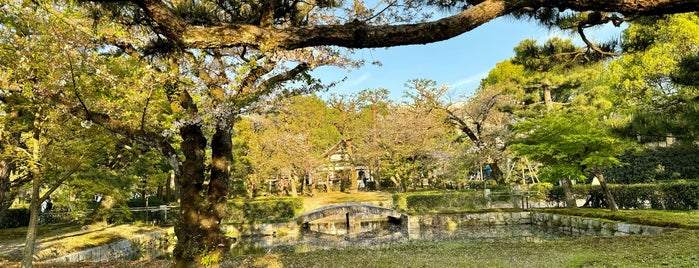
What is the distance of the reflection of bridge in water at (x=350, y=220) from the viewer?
17312 millimetres

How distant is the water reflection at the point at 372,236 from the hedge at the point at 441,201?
1.44m

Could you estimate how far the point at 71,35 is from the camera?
5871 millimetres

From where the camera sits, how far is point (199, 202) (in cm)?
634

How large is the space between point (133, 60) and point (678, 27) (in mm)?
16679

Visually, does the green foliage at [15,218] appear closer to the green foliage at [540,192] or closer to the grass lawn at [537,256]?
the grass lawn at [537,256]

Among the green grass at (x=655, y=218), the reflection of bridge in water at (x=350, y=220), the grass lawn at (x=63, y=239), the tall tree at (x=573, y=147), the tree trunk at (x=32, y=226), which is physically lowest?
the reflection of bridge in water at (x=350, y=220)

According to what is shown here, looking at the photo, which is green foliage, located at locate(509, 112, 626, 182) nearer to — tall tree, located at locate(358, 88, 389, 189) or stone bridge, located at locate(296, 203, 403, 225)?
stone bridge, located at locate(296, 203, 403, 225)

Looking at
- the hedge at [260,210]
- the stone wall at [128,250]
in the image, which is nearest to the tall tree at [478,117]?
the hedge at [260,210]

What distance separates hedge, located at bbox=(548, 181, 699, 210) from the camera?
13383 millimetres

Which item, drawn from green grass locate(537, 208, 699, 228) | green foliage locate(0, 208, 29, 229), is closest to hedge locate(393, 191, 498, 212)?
green grass locate(537, 208, 699, 228)

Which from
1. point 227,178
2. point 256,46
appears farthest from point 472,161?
point 256,46

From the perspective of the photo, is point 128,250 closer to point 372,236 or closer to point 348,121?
point 372,236

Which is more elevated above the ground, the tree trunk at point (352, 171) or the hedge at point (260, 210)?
the tree trunk at point (352, 171)

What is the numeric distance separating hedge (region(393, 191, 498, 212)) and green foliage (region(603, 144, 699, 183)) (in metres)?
8.31
